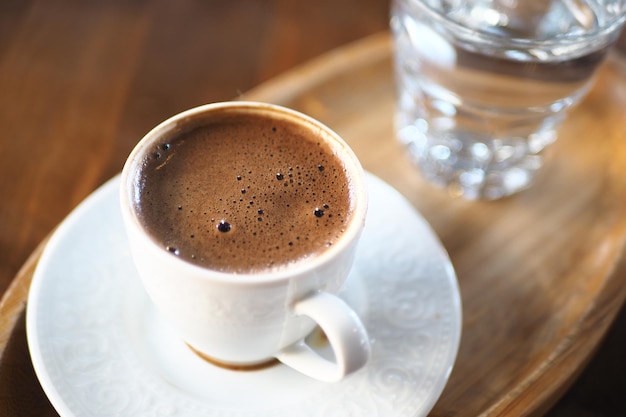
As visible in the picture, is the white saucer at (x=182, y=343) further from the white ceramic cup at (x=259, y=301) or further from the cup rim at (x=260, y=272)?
the cup rim at (x=260, y=272)

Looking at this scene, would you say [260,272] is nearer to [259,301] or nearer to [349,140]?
[259,301]

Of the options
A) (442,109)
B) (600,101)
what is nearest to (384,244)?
(442,109)

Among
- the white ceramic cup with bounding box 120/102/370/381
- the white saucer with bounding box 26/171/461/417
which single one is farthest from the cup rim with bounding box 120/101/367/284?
the white saucer with bounding box 26/171/461/417

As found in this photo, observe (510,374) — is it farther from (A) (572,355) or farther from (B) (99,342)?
(B) (99,342)

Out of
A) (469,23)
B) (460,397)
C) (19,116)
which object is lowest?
(460,397)

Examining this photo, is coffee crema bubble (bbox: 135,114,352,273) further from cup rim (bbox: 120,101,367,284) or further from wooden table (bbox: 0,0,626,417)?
wooden table (bbox: 0,0,626,417)

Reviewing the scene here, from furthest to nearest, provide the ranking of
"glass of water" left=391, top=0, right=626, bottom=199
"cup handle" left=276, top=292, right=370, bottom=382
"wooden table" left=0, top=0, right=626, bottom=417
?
"glass of water" left=391, top=0, right=626, bottom=199 → "wooden table" left=0, top=0, right=626, bottom=417 → "cup handle" left=276, top=292, right=370, bottom=382
